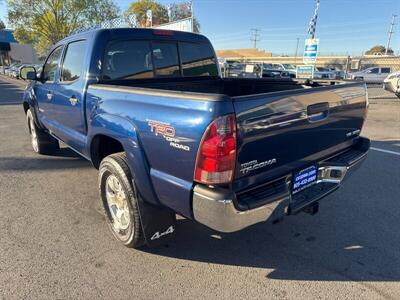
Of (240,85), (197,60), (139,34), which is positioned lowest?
(240,85)

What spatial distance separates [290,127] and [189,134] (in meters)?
0.87

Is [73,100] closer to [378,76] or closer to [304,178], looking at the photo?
[304,178]

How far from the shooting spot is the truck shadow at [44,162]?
545 cm

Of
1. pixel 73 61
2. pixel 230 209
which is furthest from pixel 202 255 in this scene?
pixel 73 61

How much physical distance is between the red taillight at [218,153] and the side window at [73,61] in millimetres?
2247

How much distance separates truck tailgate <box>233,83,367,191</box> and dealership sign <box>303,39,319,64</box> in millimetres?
13104

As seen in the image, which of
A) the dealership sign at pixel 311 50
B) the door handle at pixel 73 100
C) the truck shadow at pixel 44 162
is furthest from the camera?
the dealership sign at pixel 311 50

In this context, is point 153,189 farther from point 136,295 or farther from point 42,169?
point 42,169

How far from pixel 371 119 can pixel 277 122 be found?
917 centimetres

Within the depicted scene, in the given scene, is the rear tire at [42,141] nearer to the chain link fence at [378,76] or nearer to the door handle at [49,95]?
the door handle at [49,95]

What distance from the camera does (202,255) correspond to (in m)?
3.07

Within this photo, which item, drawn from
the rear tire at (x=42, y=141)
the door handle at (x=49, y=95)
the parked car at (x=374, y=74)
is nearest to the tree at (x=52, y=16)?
the parked car at (x=374, y=74)

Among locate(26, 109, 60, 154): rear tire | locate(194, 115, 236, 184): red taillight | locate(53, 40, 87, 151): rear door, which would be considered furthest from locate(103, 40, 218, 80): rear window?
locate(26, 109, 60, 154): rear tire

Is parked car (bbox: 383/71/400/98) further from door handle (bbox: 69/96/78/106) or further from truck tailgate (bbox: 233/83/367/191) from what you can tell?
door handle (bbox: 69/96/78/106)
